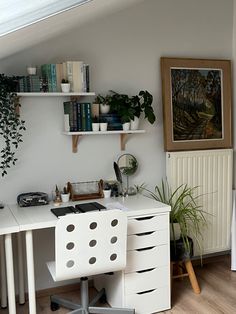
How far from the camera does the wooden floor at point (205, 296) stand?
2751 millimetres

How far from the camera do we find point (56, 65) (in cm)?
279

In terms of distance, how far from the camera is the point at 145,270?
2654 mm

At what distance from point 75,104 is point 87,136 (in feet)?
1.11

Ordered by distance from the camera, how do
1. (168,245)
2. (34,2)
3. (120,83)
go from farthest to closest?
(120,83), (168,245), (34,2)

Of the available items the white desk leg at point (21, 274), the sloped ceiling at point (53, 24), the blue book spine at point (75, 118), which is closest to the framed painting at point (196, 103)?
the blue book spine at point (75, 118)

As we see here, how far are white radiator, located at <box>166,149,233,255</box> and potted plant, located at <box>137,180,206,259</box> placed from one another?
0.06 m

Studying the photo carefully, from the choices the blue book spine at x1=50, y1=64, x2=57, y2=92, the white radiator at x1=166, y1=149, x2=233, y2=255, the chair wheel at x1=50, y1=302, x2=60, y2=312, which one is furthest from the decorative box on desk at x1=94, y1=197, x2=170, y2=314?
the blue book spine at x1=50, y1=64, x2=57, y2=92

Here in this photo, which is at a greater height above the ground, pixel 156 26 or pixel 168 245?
pixel 156 26

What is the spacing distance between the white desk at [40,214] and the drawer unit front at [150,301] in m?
0.57

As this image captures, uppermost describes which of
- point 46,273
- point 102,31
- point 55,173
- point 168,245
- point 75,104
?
point 102,31

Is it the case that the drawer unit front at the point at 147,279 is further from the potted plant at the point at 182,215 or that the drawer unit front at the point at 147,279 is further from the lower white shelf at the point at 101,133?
the lower white shelf at the point at 101,133

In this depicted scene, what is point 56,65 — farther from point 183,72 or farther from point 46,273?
point 46,273

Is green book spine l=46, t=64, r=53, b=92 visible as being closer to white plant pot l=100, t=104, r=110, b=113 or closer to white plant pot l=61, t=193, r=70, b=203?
white plant pot l=100, t=104, r=110, b=113

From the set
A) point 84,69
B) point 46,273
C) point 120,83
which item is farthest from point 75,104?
point 46,273
